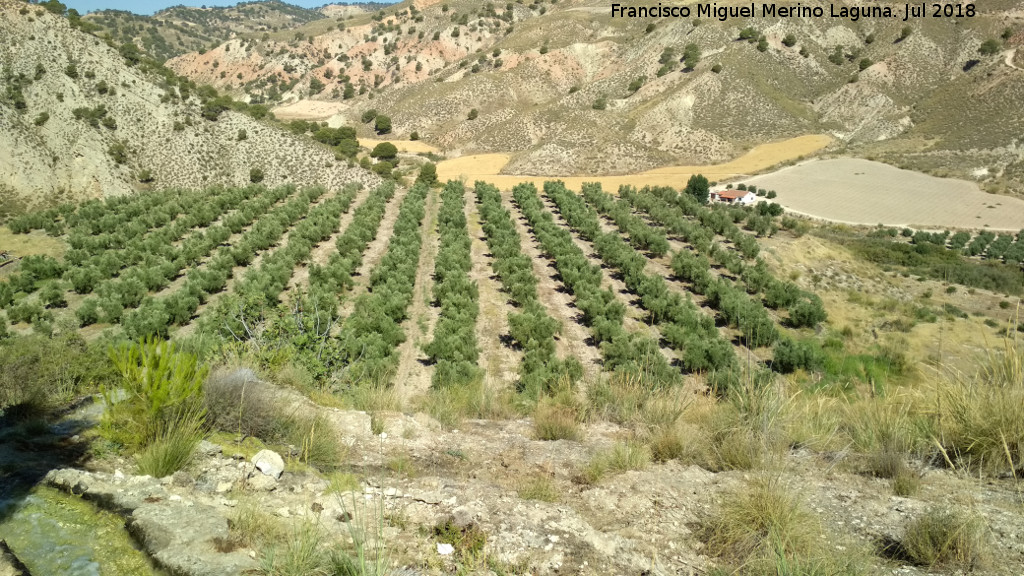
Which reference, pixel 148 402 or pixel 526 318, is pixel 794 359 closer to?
pixel 526 318

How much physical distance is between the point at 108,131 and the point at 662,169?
172ft

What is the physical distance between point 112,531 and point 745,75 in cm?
8836

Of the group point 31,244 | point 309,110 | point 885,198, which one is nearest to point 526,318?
point 31,244

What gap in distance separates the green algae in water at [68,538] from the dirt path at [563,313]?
1092 cm

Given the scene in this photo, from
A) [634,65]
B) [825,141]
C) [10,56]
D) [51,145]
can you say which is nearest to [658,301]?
[51,145]

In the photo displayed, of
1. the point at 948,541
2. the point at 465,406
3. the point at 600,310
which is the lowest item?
the point at 600,310

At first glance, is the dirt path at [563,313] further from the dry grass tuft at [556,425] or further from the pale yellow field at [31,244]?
the pale yellow field at [31,244]

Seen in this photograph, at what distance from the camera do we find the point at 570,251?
28.4 meters

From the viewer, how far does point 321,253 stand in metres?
30.0

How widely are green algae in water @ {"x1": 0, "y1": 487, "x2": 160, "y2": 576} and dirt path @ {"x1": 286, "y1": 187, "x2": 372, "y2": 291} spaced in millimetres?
16202

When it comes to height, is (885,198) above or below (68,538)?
below

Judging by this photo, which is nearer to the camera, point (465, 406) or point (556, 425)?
point (556, 425)

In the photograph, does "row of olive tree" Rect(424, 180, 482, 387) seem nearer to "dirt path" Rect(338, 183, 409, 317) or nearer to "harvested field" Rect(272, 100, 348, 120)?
"dirt path" Rect(338, 183, 409, 317)

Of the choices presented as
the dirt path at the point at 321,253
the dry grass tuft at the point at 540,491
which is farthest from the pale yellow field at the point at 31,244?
the dry grass tuft at the point at 540,491
